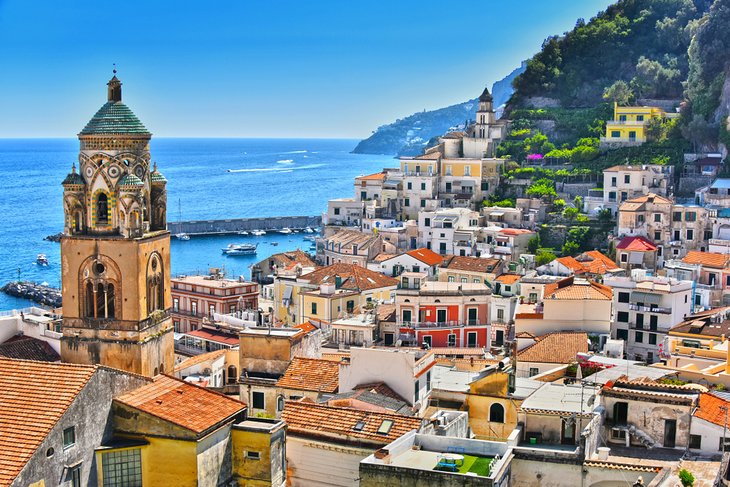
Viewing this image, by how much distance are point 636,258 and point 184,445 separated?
46590mm

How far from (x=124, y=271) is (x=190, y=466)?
9702 millimetres

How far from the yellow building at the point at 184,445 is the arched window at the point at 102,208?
892 cm

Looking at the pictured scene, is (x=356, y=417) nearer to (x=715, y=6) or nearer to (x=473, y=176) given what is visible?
(x=473, y=176)

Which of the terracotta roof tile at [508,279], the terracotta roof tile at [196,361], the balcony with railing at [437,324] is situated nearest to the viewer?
the terracotta roof tile at [196,361]

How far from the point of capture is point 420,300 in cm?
4144

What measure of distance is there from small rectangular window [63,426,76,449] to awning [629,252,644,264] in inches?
1885

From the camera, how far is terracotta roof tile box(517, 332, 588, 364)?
32156 millimetres

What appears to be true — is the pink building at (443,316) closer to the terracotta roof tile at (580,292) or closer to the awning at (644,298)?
the terracotta roof tile at (580,292)

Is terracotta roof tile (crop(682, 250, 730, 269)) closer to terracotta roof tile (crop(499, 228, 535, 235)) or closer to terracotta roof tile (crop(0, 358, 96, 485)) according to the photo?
terracotta roof tile (crop(499, 228, 535, 235))

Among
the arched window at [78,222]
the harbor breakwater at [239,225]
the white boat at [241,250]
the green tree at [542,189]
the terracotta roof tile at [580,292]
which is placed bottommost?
the white boat at [241,250]

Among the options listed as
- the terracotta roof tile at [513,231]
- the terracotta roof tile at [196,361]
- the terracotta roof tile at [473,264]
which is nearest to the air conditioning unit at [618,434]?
the terracotta roof tile at [196,361]

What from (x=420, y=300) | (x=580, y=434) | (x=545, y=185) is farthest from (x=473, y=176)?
(x=580, y=434)

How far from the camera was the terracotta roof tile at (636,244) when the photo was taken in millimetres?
60500

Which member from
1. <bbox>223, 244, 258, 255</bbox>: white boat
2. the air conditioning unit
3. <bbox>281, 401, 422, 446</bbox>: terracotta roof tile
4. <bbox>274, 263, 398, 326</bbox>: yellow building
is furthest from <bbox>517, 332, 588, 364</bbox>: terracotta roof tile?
<bbox>223, 244, 258, 255</bbox>: white boat
